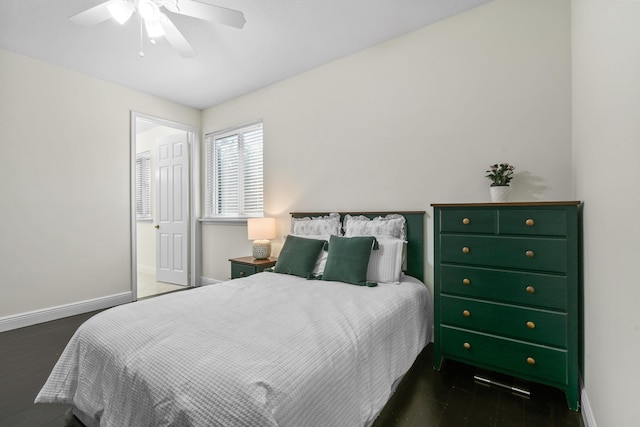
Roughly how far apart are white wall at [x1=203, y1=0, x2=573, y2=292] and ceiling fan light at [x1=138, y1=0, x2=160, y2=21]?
1.74 m

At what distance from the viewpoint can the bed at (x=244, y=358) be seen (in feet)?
3.38

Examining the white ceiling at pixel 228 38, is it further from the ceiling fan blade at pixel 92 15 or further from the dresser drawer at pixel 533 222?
the dresser drawer at pixel 533 222

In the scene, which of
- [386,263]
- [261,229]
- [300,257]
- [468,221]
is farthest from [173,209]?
[468,221]

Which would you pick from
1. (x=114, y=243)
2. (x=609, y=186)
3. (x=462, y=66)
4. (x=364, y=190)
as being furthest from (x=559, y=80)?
(x=114, y=243)

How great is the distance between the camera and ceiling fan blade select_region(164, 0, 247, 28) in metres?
1.91

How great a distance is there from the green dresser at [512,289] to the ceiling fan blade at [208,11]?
1897 mm

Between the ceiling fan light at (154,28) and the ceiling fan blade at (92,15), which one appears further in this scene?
the ceiling fan light at (154,28)

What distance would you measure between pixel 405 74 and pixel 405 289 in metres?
1.93

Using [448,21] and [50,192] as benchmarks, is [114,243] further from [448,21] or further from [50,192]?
[448,21]

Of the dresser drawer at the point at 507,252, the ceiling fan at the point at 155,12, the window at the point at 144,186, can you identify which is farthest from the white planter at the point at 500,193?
the window at the point at 144,186

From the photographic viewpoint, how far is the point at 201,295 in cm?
204

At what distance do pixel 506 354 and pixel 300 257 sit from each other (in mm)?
1651

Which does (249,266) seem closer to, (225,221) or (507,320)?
(225,221)

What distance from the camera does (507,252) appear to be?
1.88m
